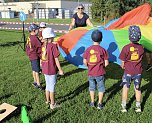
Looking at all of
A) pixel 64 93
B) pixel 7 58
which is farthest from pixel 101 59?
pixel 7 58

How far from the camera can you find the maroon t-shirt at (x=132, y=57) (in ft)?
14.9

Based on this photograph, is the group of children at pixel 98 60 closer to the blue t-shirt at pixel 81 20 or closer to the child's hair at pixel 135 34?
the child's hair at pixel 135 34

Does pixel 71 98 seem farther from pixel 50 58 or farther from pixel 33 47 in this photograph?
pixel 33 47

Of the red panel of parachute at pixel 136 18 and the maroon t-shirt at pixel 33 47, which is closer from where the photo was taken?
the maroon t-shirt at pixel 33 47

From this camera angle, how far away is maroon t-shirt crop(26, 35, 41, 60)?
6.06m

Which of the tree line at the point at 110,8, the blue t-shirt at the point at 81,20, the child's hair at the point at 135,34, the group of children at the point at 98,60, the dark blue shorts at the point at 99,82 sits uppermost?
the tree line at the point at 110,8

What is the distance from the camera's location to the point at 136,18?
6.73m

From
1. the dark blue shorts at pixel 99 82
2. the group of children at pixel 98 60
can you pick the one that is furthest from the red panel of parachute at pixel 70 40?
the dark blue shorts at pixel 99 82

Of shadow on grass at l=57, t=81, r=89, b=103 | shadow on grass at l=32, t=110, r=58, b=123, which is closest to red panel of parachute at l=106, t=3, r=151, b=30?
shadow on grass at l=57, t=81, r=89, b=103

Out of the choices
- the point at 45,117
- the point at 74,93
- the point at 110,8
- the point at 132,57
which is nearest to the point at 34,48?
the point at 74,93

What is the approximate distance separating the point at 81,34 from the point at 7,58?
4407 millimetres

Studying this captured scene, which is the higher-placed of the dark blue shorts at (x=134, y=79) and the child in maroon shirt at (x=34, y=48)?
the child in maroon shirt at (x=34, y=48)

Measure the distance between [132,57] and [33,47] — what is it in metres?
2.56

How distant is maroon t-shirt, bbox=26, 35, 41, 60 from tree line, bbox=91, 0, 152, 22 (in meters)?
23.7
